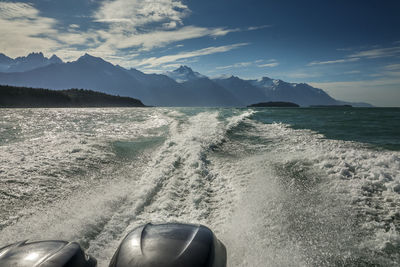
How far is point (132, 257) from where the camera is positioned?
11.4 feet

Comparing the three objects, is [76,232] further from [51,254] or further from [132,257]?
[132,257]

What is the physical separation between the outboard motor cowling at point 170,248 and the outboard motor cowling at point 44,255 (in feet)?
1.78

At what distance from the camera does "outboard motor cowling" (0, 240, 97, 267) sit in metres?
3.28

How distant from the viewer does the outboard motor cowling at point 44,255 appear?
328cm

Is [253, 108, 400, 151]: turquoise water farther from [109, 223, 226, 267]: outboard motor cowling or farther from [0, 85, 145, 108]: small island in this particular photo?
[0, 85, 145, 108]: small island

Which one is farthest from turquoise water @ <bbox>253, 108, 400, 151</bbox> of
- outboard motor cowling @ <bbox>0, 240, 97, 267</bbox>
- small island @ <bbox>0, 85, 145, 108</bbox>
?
small island @ <bbox>0, 85, 145, 108</bbox>

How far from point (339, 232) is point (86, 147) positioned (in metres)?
12.1

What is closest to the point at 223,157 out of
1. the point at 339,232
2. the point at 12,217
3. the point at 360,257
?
the point at 339,232

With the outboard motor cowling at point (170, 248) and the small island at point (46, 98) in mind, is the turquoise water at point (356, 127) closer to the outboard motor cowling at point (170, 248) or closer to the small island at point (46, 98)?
the outboard motor cowling at point (170, 248)

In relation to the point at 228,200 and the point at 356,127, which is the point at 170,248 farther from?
the point at 356,127

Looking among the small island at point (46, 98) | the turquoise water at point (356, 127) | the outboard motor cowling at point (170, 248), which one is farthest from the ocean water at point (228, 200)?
the small island at point (46, 98)

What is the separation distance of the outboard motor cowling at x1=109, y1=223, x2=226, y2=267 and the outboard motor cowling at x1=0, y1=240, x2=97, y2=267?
542 mm

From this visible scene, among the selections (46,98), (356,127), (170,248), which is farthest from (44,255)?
(46,98)

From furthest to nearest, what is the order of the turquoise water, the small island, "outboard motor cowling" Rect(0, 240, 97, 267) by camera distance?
the small island → the turquoise water → "outboard motor cowling" Rect(0, 240, 97, 267)
